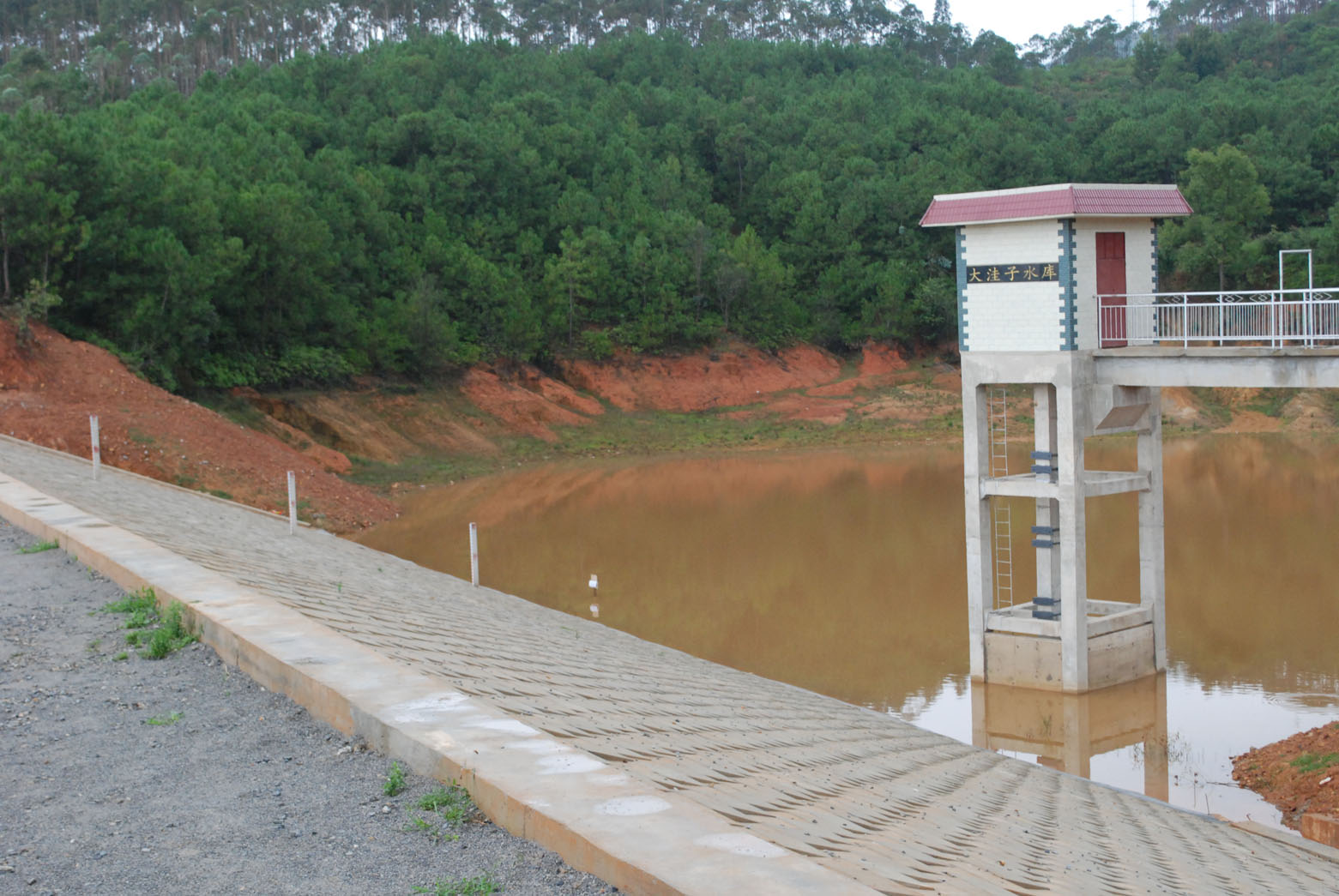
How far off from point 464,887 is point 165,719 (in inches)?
163

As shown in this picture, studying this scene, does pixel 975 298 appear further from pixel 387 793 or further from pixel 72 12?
pixel 72 12

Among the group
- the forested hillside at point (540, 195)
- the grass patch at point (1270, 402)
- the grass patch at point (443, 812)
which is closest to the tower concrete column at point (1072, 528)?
the grass patch at point (443, 812)

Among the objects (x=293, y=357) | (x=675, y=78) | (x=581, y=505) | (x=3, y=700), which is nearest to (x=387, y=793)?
(x=3, y=700)

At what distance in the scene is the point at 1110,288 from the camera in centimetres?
2064

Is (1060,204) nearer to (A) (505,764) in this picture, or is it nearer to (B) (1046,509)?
(B) (1046,509)

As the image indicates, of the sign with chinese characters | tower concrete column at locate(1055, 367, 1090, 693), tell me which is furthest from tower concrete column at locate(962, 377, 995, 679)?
the sign with chinese characters

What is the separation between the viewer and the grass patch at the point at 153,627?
1131cm

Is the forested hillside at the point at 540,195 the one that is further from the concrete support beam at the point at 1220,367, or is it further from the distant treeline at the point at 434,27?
the concrete support beam at the point at 1220,367

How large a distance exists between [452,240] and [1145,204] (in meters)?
54.1

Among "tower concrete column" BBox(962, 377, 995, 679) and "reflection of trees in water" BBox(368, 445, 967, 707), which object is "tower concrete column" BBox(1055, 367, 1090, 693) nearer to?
"tower concrete column" BBox(962, 377, 995, 679)

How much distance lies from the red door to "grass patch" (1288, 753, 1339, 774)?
7.14m

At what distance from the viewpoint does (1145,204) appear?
20.5 m

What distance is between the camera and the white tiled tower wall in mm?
20203

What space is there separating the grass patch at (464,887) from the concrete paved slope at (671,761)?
0.41 metres
